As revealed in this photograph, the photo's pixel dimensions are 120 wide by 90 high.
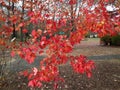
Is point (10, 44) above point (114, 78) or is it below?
above

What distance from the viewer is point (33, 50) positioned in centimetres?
321

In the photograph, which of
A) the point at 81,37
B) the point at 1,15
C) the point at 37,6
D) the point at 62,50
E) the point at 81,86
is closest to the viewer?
the point at 62,50

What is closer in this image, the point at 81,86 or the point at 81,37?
the point at 81,37

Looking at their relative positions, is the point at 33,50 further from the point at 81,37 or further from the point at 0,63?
the point at 0,63

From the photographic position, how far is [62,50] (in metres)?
3.21

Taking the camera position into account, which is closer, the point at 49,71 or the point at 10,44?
the point at 49,71

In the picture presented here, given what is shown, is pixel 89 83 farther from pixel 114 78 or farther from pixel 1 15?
pixel 1 15

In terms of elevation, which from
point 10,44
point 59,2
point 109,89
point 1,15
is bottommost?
point 109,89

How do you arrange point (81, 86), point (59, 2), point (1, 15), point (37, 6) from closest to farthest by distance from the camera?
point (1, 15), point (37, 6), point (81, 86), point (59, 2)

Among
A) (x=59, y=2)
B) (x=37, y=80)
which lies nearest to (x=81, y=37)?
(x=37, y=80)

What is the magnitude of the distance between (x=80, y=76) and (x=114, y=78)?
110 centimetres

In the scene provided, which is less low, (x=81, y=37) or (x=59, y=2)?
(x=59, y=2)

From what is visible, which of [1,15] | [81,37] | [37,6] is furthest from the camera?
[37,6]

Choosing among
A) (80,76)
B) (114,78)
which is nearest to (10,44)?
(80,76)
